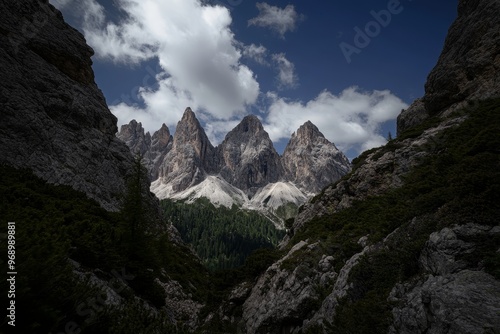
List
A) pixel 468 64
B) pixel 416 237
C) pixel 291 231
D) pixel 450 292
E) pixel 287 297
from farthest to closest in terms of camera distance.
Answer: pixel 291 231 < pixel 468 64 < pixel 287 297 < pixel 416 237 < pixel 450 292

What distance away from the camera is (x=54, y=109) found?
41.5 m

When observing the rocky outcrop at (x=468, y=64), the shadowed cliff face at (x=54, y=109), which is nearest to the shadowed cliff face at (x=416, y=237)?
the rocky outcrop at (x=468, y=64)

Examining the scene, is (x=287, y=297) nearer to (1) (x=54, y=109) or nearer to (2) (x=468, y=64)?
(2) (x=468, y=64)

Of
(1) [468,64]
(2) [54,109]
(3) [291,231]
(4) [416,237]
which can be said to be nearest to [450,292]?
(4) [416,237]

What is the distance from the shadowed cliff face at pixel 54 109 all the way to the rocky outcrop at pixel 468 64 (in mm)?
50227

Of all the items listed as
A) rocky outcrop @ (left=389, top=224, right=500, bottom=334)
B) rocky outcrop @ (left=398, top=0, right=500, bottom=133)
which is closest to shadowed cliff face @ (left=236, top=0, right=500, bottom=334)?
rocky outcrop @ (left=389, top=224, right=500, bottom=334)

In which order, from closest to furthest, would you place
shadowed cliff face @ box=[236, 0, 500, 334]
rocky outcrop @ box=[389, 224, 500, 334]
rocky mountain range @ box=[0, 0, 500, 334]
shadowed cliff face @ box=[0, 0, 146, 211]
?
rocky outcrop @ box=[389, 224, 500, 334]
rocky mountain range @ box=[0, 0, 500, 334]
shadowed cliff face @ box=[236, 0, 500, 334]
shadowed cliff face @ box=[0, 0, 146, 211]

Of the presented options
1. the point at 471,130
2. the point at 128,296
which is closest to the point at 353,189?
the point at 471,130

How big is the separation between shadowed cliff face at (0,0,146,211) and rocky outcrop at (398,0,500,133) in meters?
50.2

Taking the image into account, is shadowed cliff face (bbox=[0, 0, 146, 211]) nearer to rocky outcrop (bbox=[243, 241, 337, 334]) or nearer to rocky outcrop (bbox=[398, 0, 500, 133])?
rocky outcrop (bbox=[243, 241, 337, 334])

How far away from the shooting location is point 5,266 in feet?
17.5

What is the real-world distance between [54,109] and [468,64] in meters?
61.4

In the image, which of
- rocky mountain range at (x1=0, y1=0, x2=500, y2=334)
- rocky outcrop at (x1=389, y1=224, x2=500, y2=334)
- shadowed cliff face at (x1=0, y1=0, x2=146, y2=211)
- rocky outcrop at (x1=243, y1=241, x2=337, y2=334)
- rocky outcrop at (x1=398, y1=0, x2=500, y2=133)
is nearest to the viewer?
rocky outcrop at (x1=389, y1=224, x2=500, y2=334)

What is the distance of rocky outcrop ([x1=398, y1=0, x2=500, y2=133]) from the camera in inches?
1312
